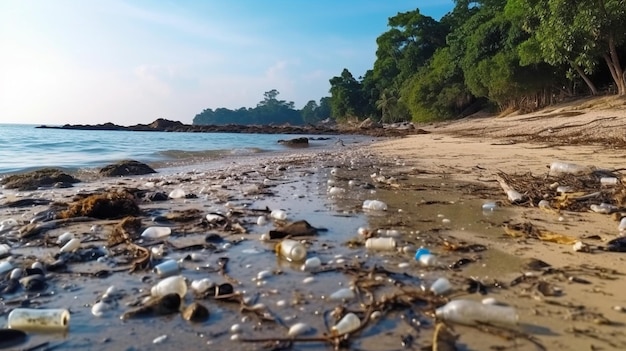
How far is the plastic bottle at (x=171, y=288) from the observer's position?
2.39m

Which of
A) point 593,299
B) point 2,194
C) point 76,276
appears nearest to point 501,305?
point 593,299

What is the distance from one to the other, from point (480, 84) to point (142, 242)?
139 ft

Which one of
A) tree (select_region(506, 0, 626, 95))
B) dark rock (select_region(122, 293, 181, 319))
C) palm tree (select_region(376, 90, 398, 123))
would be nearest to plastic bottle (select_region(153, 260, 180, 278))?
dark rock (select_region(122, 293, 181, 319))

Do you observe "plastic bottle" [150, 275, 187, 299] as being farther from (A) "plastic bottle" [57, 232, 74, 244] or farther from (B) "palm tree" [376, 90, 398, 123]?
(B) "palm tree" [376, 90, 398, 123]

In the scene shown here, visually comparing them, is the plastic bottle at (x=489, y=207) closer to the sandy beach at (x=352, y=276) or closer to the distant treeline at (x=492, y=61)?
the sandy beach at (x=352, y=276)

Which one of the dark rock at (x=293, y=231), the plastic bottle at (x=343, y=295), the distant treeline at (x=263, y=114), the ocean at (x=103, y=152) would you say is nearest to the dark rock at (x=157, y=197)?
the dark rock at (x=293, y=231)

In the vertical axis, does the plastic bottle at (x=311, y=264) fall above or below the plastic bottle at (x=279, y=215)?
above

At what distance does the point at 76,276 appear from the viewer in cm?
278

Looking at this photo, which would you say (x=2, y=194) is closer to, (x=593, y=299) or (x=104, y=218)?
(x=104, y=218)

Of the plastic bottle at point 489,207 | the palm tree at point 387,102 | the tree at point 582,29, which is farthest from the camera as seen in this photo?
the palm tree at point 387,102

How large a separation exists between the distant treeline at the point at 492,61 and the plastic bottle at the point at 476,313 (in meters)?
22.8

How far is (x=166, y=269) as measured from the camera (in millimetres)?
2830

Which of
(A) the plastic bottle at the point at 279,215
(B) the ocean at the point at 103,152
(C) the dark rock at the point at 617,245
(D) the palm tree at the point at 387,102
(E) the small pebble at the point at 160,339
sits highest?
Answer: (D) the palm tree at the point at 387,102

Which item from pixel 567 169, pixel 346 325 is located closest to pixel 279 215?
pixel 346 325
